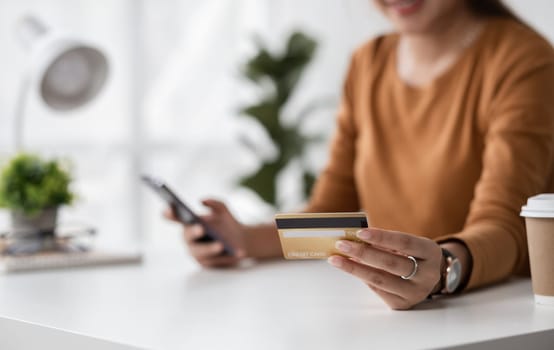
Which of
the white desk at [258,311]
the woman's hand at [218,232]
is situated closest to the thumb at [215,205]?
the woman's hand at [218,232]

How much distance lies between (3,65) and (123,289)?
2.48 meters

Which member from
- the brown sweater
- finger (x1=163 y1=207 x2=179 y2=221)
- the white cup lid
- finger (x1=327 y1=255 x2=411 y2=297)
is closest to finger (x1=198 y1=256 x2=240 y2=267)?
finger (x1=163 y1=207 x2=179 y2=221)

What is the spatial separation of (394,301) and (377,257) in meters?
0.09

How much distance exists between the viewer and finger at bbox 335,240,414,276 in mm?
1013

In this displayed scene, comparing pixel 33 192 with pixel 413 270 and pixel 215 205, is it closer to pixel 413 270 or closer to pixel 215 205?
pixel 215 205

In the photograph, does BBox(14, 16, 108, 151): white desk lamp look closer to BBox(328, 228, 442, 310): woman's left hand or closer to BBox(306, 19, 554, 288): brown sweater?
BBox(306, 19, 554, 288): brown sweater

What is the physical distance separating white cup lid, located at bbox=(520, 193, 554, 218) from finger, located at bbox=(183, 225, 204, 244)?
0.73 meters

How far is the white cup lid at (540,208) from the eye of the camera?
105 centimetres

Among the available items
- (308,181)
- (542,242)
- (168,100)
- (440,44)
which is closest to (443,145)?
(440,44)

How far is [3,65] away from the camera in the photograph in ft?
11.7

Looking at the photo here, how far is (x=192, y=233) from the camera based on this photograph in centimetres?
164

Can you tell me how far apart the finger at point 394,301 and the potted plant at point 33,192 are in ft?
2.90

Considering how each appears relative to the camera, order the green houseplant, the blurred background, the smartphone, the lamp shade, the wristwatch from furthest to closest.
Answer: the blurred background → the green houseplant → the lamp shade → the smartphone → the wristwatch

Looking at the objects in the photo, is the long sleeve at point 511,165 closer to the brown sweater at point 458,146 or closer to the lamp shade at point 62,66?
the brown sweater at point 458,146
